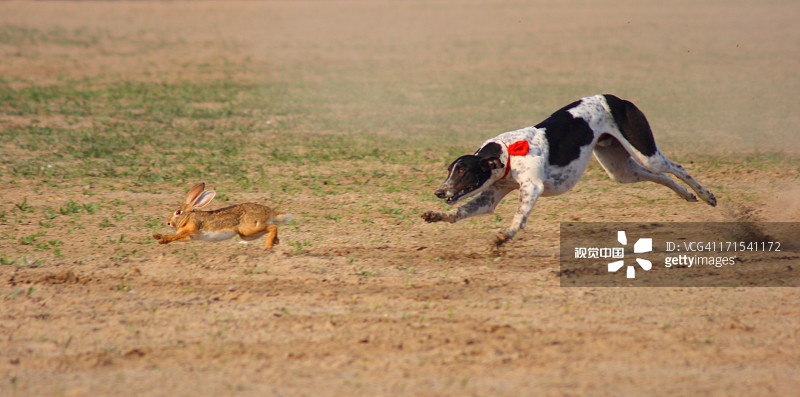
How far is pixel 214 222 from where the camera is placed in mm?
6062

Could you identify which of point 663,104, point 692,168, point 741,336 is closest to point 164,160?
point 692,168

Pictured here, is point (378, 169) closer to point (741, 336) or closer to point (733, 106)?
point (741, 336)

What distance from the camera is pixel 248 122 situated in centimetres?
1395

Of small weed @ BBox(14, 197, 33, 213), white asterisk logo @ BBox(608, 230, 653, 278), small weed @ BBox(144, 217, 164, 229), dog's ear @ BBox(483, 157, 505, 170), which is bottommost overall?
white asterisk logo @ BBox(608, 230, 653, 278)

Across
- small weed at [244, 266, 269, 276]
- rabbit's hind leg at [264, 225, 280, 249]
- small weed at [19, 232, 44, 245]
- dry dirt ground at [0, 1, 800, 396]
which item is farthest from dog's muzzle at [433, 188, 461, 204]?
small weed at [19, 232, 44, 245]

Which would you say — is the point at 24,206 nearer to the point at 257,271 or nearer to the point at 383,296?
the point at 257,271

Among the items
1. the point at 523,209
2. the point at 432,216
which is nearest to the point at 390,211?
the point at 432,216

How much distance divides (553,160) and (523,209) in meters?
0.60

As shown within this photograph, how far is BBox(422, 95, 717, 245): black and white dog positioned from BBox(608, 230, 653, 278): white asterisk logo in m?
0.69

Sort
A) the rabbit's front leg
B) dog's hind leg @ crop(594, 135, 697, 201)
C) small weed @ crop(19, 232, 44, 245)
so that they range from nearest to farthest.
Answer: the rabbit's front leg, small weed @ crop(19, 232, 44, 245), dog's hind leg @ crop(594, 135, 697, 201)

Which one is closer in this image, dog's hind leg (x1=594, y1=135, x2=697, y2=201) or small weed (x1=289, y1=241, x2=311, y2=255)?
small weed (x1=289, y1=241, x2=311, y2=255)

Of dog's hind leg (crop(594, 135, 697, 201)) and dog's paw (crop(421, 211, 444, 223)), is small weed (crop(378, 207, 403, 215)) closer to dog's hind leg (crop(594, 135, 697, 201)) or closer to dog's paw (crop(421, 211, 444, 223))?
dog's paw (crop(421, 211, 444, 223))

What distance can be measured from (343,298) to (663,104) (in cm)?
1294

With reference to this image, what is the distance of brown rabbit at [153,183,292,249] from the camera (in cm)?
599
